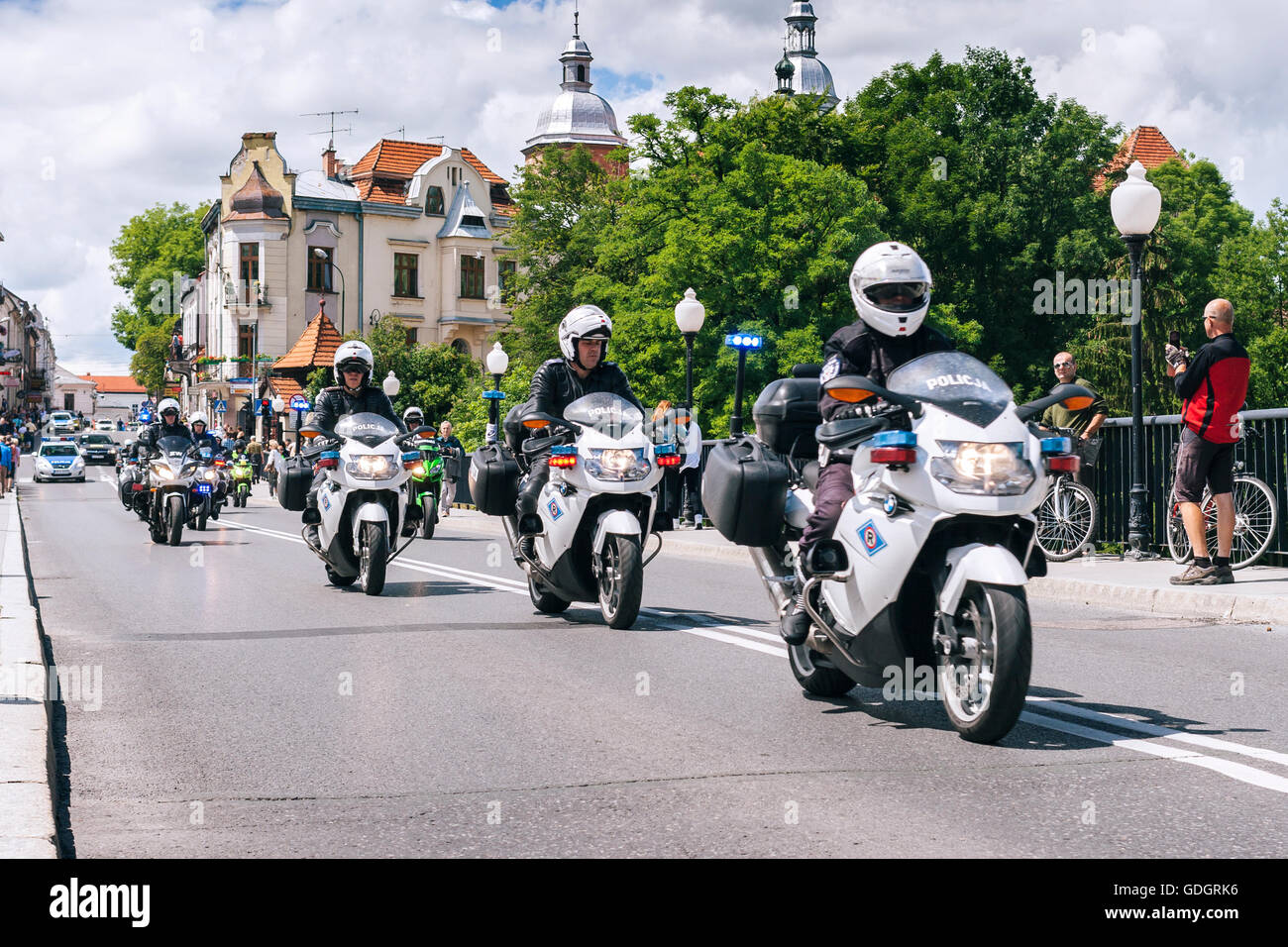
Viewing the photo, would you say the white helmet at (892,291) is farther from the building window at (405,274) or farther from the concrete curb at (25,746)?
the building window at (405,274)

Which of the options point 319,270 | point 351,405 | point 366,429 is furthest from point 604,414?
point 319,270

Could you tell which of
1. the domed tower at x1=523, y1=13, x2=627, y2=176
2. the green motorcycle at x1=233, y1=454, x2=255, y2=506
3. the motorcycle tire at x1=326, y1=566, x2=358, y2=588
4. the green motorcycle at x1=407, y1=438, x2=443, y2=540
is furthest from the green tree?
the motorcycle tire at x1=326, y1=566, x2=358, y2=588

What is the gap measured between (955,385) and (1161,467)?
10.1 meters

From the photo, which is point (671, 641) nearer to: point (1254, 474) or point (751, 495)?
point (751, 495)

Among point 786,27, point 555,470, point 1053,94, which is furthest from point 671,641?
point 786,27

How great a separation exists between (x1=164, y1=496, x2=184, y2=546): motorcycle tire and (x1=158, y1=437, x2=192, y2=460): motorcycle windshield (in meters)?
1.07

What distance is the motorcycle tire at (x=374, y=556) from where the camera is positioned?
39.9 ft

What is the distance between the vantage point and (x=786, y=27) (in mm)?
104438

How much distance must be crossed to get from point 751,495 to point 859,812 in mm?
2200

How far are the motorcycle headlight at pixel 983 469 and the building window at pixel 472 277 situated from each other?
241 ft

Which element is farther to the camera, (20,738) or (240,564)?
(240,564)

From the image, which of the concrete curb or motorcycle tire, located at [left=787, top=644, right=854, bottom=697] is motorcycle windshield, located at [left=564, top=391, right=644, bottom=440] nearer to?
motorcycle tire, located at [left=787, top=644, right=854, bottom=697]

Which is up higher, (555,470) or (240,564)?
(555,470)

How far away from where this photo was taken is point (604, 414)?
1002cm
